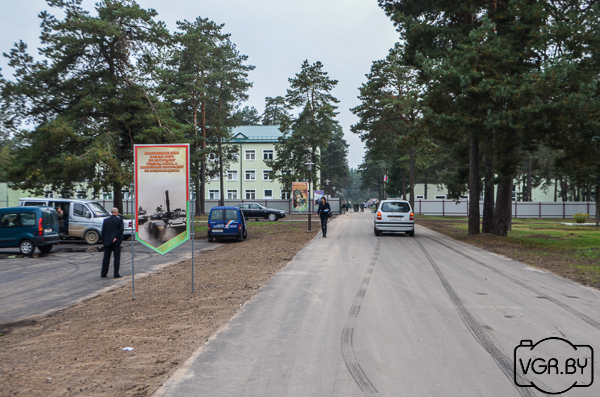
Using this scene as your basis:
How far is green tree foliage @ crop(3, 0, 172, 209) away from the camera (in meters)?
23.0

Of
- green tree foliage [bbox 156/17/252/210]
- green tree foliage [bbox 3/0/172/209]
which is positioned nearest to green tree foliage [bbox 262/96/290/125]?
green tree foliage [bbox 156/17/252/210]

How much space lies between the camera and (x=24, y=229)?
1612cm

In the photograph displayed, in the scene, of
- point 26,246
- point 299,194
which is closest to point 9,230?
point 26,246

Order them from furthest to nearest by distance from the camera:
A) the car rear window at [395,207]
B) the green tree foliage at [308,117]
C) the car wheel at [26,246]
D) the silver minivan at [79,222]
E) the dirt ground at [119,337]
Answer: the green tree foliage at [308,117], the car rear window at [395,207], the silver minivan at [79,222], the car wheel at [26,246], the dirt ground at [119,337]

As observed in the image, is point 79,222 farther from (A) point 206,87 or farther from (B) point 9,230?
(A) point 206,87

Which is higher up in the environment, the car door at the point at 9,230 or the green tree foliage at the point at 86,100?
the green tree foliage at the point at 86,100

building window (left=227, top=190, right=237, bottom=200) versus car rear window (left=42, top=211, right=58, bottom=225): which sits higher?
building window (left=227, top=190, right=237, bottom=200)

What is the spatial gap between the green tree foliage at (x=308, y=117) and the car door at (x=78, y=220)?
3103 centimetres

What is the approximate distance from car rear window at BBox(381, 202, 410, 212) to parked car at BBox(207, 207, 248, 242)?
6.77 meters

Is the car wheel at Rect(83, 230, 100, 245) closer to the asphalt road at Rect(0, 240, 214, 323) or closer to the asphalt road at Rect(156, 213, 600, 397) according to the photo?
the asphalt road at Rect(0, 240, 214, 323)

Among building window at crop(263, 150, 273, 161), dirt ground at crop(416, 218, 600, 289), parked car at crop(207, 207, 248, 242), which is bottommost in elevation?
dirt ground at crop(416, 218, 600, 289)

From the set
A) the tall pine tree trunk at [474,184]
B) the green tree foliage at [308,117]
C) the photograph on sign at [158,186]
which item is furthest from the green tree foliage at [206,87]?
the photograph on sign at [158,186]

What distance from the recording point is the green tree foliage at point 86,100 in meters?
23.0

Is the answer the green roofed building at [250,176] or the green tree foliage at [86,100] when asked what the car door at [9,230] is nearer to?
the green tree foliage at [86,100]
